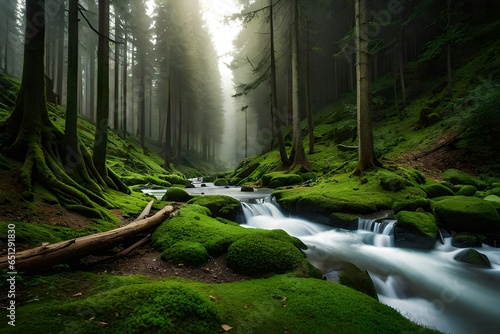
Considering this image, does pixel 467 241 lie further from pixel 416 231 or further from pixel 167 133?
pixel 167 133

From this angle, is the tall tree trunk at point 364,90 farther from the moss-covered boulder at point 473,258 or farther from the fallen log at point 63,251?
the fallen log at point 63,251

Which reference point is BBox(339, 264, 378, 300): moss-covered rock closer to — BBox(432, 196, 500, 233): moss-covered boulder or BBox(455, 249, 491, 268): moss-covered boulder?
BBox(455, 249, 491, 268): moss-covered boulder

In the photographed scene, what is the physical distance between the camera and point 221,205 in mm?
9203

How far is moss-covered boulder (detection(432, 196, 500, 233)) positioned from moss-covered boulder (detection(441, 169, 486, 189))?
2814mm

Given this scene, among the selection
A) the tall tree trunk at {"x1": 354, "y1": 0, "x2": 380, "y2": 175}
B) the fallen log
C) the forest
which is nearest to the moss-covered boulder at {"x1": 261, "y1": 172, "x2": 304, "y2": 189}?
the forest

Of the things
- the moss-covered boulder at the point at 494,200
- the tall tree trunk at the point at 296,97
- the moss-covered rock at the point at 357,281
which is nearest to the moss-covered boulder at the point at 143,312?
the moss-covered rock at the point at 357,281

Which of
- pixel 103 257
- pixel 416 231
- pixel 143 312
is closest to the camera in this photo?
pixel 143 312

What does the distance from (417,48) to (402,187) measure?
23273 mm

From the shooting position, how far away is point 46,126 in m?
7.14

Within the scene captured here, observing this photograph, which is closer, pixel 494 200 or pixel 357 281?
pixel 357 281

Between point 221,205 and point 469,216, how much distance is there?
725 cm

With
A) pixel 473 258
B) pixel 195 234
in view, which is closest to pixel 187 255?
pixel 195 234

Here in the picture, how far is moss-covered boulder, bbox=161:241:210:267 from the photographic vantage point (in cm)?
481

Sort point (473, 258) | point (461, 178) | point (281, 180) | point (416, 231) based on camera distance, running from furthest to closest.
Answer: point (281, 180)
point (461, 178)
point (416, 231)
point (473, 258)
